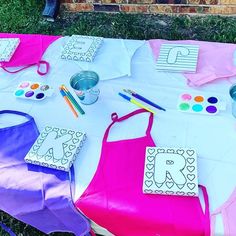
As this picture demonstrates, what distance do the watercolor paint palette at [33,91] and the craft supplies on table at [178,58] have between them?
17.6 inches

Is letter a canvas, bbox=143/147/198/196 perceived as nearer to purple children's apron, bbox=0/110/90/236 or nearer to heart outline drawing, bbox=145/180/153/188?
heart outline drawing, bbox=145/180/153/188

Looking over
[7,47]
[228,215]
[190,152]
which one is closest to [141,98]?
[190,152]

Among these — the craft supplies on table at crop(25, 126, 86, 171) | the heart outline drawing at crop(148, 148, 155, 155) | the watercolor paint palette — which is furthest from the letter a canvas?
the watercolor paint palette

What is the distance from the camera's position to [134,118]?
1.46 meters

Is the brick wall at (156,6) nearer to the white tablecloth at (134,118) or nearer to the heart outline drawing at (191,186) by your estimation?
the white tablecloth at (134,118)

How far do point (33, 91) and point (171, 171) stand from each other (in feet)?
2.25

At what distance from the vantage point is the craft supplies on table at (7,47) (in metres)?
1.79

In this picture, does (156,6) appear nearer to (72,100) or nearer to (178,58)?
(178,58)

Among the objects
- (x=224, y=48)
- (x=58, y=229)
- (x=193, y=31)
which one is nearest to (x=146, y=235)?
(x=58, y=229)

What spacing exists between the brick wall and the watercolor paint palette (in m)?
1.37

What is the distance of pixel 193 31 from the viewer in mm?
2691

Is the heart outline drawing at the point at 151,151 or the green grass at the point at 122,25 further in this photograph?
the green grass at the point at 122,25

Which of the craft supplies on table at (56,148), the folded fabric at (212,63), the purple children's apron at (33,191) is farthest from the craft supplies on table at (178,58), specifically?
the purple children's apron at (33,191)

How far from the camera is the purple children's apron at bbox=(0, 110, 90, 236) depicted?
131 centimetres
